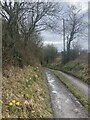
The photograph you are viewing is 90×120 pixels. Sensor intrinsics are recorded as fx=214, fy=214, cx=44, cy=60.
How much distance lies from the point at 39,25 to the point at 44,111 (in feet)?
61.2

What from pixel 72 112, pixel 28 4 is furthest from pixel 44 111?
pixel 28 4

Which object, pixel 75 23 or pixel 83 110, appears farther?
pixel 75 23

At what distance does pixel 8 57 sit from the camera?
11.0 m

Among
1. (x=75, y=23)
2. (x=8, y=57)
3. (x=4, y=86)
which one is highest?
(x=75, y=23)

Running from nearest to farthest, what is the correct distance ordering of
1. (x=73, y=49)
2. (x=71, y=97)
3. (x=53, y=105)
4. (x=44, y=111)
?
(x=44, y=111)
(x=53, y=105)
(x=71, y=97)
(x=73, y=49)

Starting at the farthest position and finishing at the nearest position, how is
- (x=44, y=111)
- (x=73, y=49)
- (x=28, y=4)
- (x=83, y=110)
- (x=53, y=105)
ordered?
1. (x=73, y=49)
2. (x=28, y=4)
3. (x=53, y=105)
4. (x=83, y=110)
5. (x=44, y=111)

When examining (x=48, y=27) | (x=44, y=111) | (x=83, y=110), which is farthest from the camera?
(x=48, y=27)

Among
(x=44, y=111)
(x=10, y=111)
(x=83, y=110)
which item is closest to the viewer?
(x=10, y=111)

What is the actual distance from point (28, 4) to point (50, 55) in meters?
35.8

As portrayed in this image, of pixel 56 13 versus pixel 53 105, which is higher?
pixel 56 13

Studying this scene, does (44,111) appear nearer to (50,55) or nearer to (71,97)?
(71,97)

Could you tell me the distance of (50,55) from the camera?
5553cm

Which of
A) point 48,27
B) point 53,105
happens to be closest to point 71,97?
point 53,105

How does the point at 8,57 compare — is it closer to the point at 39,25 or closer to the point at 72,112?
the point at 72,112
